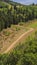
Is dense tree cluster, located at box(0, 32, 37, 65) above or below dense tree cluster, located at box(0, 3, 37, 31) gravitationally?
above

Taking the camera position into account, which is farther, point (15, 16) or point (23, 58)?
point (15, 16)

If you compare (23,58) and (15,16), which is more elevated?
(23,58)

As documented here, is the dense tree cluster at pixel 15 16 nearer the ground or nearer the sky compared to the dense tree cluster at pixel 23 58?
nearer the ground

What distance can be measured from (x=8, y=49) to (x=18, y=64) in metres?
18.7

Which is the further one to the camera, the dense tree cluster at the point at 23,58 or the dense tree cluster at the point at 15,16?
the dense tree cluster at the point at 15,16

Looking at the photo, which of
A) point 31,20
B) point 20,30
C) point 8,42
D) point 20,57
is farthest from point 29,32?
point 20,57

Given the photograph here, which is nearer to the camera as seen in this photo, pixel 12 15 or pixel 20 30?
pixel 20 30

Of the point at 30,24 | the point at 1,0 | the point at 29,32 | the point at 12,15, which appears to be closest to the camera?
the point at 29,32

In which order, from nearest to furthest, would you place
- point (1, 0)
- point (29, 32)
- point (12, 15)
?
point (29, 32)
point (12, 15)
point (1, 0)

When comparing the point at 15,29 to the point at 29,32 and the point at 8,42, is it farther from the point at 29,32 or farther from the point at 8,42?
the point at 8,42

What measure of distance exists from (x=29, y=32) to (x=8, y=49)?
32.7ft

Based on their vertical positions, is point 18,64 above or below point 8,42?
above

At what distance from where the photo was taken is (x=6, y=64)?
25.4m

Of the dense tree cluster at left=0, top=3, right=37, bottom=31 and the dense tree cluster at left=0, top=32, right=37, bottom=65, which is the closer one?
the dense tree cluster at left=0, top=32, right=37, bottom=65
